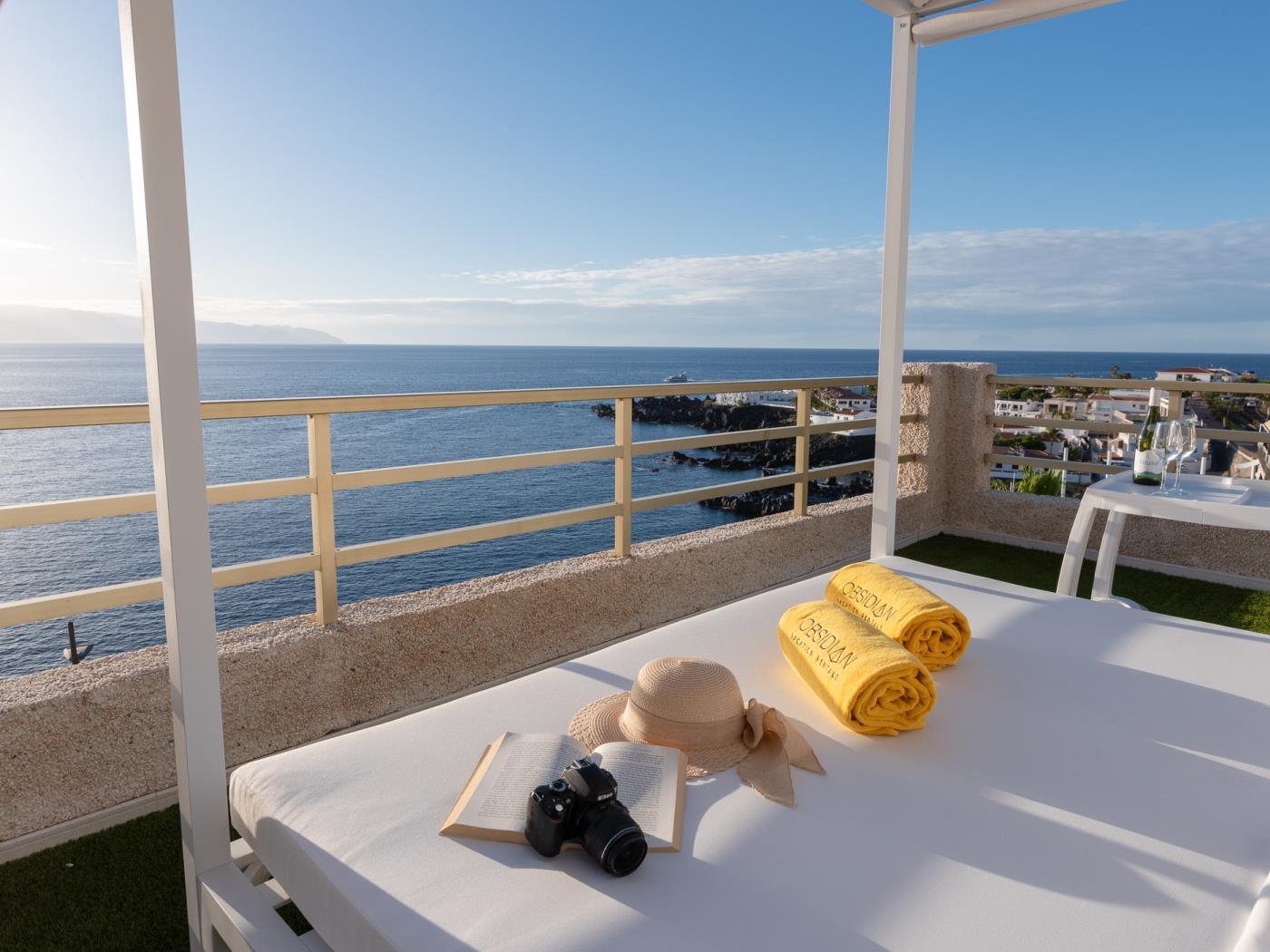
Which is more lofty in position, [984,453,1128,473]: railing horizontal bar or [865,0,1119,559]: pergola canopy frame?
[865,0,1119,559]: pergola canopy frame

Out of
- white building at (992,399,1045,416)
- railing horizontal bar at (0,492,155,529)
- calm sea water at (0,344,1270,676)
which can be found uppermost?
white building at (992,399,1045,416)

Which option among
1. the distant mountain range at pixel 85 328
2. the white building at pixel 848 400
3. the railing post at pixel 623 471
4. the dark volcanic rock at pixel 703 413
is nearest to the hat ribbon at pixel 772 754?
the railing post at pixel 623 471

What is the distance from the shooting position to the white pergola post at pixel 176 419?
1219 millimetres

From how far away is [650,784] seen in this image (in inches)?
46.0

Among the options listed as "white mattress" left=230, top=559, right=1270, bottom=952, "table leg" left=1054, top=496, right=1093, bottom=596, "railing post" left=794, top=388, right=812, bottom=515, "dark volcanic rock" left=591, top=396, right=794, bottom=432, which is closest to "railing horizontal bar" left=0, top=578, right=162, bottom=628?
"white mattress" left=230, top=559, right=1270, bottom=952

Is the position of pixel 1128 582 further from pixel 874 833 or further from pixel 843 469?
pixel 874 833

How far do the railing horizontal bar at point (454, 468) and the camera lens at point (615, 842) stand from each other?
142 centimetres

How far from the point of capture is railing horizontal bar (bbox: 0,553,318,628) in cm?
178

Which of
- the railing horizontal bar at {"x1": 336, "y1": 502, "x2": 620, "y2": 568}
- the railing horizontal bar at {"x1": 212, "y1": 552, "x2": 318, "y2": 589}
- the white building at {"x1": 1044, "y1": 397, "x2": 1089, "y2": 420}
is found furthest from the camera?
the white building at {"x1": 1044, "y1": 397, "x2": 1089, "y2": 420}

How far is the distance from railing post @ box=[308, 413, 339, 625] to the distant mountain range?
79.3 feet

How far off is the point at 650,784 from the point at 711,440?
2.47 meters

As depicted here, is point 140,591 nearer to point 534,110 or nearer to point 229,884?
point 229,884

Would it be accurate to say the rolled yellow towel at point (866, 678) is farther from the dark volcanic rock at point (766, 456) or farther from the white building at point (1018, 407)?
the dark volcanic rock at point (766, 456)

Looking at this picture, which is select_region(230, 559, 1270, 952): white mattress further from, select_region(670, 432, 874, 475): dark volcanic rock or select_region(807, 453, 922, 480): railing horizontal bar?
select_region(670, 432, 874, 475): dark volcanic rock
